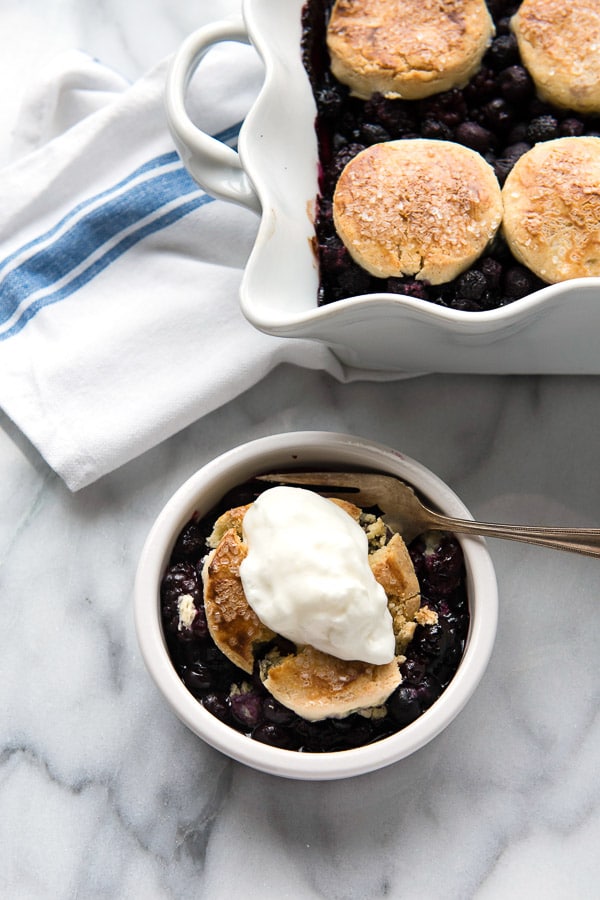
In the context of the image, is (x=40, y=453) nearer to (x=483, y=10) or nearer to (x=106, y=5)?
(x=106, y=5)

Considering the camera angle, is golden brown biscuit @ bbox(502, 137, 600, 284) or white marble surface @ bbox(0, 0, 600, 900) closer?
golden brown biscuit @ bbox(502, 137, 600, 284)

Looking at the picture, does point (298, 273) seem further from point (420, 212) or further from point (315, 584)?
point (315, 584)

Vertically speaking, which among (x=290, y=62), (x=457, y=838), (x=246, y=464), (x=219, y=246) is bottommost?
(x=457, y=838)

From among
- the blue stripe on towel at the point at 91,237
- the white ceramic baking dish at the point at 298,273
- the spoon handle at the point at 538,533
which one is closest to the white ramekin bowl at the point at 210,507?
the spoon handle at the point at 538,533

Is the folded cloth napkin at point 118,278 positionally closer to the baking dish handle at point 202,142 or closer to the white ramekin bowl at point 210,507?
the white ramekin bowl at point 210,507

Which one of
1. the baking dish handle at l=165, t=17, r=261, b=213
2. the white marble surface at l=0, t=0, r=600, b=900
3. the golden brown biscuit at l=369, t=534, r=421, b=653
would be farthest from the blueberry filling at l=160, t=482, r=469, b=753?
the baking dish handle at l=165, t=17, r=261, b=213

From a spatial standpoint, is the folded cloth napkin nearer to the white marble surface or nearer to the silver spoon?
the white marble surface

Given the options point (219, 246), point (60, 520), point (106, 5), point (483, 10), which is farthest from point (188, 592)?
point (106, 5)
